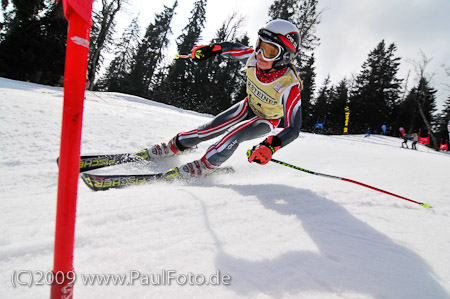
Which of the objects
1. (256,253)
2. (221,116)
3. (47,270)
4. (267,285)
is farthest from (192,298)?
(221,116)

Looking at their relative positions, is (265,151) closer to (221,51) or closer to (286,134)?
(286,134)

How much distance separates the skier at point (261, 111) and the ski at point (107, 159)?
171 mm

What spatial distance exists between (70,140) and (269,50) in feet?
9.40

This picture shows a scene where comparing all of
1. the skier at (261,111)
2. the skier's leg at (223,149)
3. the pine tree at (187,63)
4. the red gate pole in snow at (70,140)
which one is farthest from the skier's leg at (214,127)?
the pine tree at (187,63)

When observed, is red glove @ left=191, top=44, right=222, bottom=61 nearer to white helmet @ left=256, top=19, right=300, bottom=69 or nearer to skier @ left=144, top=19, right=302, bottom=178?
skier @ left=144, top=19, right=302, bottom=178

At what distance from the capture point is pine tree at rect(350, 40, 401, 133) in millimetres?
33500

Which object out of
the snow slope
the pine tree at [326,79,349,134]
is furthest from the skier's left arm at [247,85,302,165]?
the pine tree at [326,79,349,134]

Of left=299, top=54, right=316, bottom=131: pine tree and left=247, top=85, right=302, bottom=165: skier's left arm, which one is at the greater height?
left=299, top=54, right=316, bottom=131: pine tree

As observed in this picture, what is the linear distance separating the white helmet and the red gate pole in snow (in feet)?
8.86

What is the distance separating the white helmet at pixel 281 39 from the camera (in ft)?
9.84

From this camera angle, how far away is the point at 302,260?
1366mm

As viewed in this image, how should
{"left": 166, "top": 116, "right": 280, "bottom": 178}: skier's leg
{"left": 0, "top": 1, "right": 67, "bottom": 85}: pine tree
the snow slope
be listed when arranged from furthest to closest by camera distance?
{"left": 0, "top": 1, "right": 67, "bottom": 85}: pine tree, {"left": 166, "top": 116, "right": 280, "bottom": 178}: skier's leg, the snow slope

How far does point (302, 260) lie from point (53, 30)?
777 inches

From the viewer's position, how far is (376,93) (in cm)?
Answer: 3428
